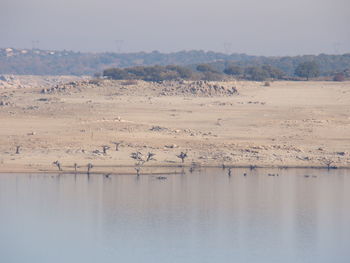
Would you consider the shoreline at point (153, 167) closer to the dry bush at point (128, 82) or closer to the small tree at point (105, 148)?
the small tree at point (105, 148)

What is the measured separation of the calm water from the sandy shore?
Answer: 1.64 metres

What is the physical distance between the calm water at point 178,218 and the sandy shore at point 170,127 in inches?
64.5

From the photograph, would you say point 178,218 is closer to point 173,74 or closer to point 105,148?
point 105,148

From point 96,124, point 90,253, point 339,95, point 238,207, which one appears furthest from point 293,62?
point 90,253

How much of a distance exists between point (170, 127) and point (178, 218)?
36.5ft

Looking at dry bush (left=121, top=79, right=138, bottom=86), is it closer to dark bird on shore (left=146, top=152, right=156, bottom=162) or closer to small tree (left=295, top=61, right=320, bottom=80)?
dark bird on shore (left=146, top=152, right=156, bottom=162)

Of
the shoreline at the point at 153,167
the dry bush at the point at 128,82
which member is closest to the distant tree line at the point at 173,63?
the dry bush at the point at 128,82

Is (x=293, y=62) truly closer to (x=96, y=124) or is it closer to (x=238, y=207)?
Answer: (x=96, y=124)

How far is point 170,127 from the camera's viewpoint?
96.7ft

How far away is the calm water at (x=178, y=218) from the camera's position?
15875 millimetres

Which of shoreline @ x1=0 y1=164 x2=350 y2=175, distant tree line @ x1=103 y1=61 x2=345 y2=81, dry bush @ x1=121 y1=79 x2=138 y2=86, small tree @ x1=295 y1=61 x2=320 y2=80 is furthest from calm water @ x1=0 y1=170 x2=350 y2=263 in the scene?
small tree @ x1=295 y1=61 x2=320 y2=80

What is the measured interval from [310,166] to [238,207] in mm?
5962

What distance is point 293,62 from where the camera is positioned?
68.0 m

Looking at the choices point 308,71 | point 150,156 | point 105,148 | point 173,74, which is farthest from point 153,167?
point 308,71
